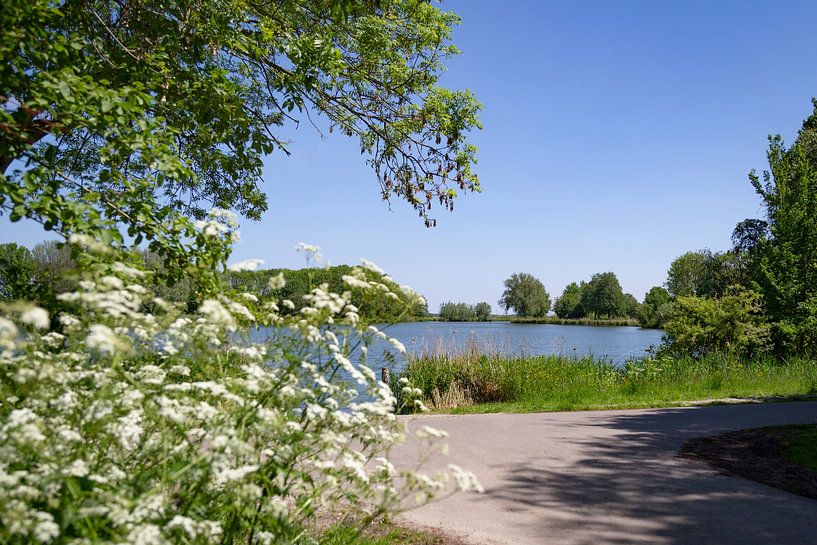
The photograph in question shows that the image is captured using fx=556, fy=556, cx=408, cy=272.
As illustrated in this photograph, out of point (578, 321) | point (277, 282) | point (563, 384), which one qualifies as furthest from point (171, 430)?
point (578, 321)

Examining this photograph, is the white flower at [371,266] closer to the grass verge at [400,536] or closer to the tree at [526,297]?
the grass verge at [400,536]

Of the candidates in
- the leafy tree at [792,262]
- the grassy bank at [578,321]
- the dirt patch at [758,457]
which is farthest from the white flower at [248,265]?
the grassy bank at [578,321]

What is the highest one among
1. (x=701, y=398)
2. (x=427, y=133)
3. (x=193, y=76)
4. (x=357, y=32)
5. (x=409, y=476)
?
(x=357, y=32)

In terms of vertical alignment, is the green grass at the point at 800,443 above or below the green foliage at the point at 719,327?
below

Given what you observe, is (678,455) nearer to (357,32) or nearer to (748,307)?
(357,32)

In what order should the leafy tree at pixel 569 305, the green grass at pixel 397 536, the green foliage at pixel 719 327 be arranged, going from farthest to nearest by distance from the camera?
1. the leafy tree at pixel 569 305
2. the green foliage at pixel 719 327
3. the green grass at pixel 397 536

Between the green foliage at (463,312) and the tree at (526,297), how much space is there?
12.4 m

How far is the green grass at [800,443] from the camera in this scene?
613 centimetres

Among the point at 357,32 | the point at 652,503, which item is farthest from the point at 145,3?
the point at 652,503

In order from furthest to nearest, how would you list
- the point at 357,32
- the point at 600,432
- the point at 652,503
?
1. the point at 357,32
2. the point at 600,432
3. the point at 652,503

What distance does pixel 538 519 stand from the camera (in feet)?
14.5

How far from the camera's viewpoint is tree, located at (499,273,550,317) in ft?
268

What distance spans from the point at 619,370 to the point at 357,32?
1048 cm

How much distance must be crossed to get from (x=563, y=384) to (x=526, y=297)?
234ft
